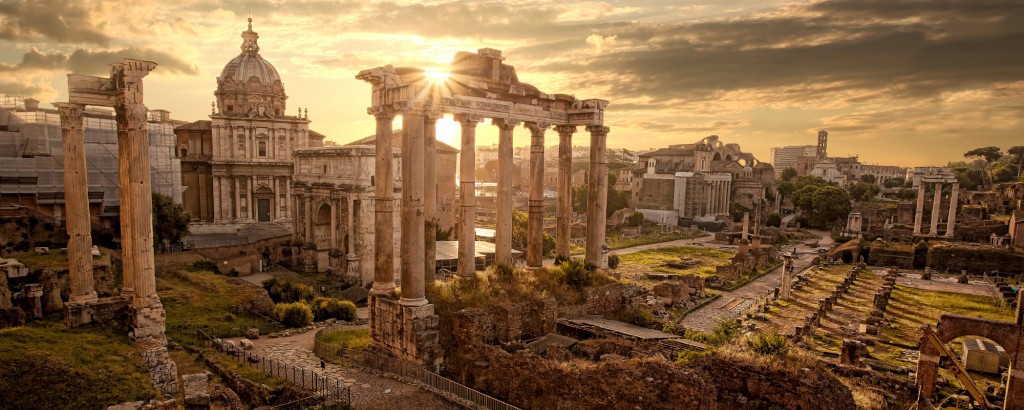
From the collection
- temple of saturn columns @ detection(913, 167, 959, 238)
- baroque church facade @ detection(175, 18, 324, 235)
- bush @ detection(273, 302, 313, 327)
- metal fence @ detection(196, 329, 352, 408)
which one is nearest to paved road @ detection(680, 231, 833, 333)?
bush @ detection(273, 302, 313, 327)

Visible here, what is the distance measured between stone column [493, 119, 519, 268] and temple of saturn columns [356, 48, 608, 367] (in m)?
0.03

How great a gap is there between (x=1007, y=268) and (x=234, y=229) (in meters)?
61.5

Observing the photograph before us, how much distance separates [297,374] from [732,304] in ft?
87.0

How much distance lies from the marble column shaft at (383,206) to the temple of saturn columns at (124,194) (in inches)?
258

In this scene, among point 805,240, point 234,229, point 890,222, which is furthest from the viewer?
point 890,222

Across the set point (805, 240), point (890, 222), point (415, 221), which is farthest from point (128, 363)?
point (890, 222)

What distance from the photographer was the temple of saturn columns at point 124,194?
610 inches

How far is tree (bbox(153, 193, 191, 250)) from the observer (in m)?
31.3

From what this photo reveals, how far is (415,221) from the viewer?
14734 mm

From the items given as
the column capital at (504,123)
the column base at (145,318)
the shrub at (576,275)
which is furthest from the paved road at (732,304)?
the column base at (145,318)

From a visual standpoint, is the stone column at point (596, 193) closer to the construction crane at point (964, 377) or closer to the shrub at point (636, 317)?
the shrub at point (636, 317)

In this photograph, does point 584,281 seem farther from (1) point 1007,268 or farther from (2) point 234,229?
(1) point 1007,268

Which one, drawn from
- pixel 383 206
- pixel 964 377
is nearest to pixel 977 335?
pixel 964 377

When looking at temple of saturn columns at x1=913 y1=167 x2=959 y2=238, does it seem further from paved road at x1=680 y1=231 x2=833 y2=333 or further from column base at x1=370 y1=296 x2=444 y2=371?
column base at x1=370 y1=296 x2=444 y2=371
